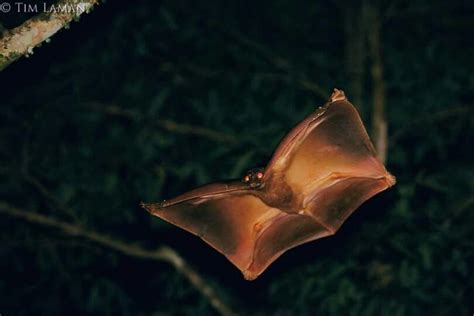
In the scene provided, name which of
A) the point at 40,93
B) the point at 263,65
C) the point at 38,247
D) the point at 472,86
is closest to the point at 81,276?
the point at 38,247

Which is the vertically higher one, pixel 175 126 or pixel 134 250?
pixel 175 126

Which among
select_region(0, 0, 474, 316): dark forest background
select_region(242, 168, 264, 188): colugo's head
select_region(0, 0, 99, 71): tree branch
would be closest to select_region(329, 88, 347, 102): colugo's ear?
select_region(242, 168, 264, 188): colugo's head

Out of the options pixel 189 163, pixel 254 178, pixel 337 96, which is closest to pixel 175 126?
pixel 189 163

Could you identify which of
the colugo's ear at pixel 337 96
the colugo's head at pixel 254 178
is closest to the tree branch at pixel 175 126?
the colugo's head at pixel 254 178

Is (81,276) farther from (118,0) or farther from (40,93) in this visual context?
(118,0)

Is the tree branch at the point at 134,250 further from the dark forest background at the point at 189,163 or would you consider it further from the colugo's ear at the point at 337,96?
the colugo's ear at the point at 337,96

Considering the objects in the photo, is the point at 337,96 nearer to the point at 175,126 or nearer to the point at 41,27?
the point at 41,27

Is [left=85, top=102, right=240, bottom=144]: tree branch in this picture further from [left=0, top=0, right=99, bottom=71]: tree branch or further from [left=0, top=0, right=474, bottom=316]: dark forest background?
[left=0, top=0, right=99, bottom=71]: tree branch
